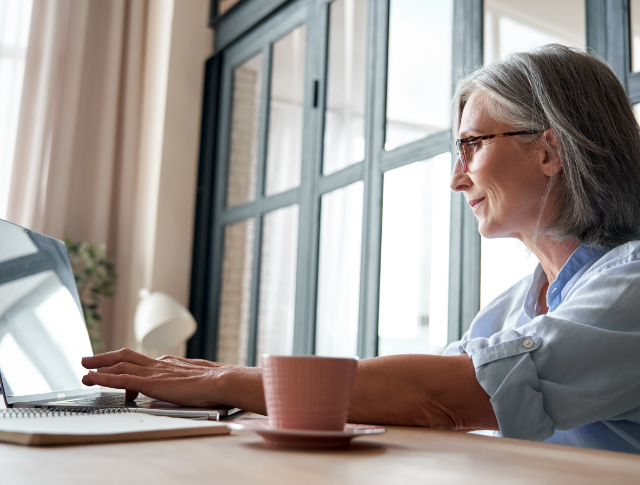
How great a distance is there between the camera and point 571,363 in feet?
2.43

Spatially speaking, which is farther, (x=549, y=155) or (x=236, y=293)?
(x=236, y=293)

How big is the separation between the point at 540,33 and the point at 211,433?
5.12 feet

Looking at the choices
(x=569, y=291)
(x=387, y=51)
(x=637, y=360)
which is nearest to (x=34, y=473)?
(x=637, y=360)

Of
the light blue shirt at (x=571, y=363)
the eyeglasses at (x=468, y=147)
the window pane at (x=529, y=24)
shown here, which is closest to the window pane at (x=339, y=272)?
the window pane at (x=529, y=24)

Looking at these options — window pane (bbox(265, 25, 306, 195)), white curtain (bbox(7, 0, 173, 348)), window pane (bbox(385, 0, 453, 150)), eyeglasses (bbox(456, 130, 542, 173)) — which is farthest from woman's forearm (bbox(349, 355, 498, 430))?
white curtain (bbox(7, 0, 173, 348))

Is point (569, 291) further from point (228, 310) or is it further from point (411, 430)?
point (228, 310)

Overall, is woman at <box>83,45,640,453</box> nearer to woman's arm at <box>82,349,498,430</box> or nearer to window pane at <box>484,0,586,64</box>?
woman's arm at <box>82,349,498,430</box>

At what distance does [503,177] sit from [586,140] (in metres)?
0.15

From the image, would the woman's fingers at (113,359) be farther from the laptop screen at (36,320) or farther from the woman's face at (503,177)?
the woman's face at (503,177)

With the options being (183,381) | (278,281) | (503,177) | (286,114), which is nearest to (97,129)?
(286,114)

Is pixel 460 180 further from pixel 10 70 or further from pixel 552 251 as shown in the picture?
pixel 10 70

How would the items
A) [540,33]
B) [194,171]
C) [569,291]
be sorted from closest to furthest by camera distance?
[569,291] → [540,33] → [194,171]

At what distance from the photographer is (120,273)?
3705 mm

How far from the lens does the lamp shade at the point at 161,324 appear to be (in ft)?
9.57
